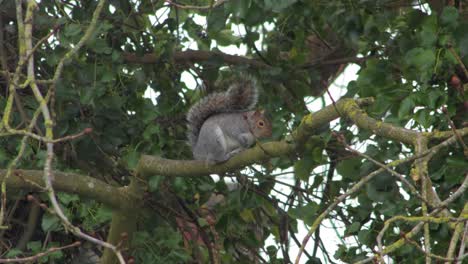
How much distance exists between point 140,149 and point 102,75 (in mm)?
290

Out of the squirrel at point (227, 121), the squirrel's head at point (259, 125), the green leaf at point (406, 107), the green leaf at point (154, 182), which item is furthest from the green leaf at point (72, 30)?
the squirrel's head at point (259, 125)

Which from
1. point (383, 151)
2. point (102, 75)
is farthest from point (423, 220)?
point (102, 75)

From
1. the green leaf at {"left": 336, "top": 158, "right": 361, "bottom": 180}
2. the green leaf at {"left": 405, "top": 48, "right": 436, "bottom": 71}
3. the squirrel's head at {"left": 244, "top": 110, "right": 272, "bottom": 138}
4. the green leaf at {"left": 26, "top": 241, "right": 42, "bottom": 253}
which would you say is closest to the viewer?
the green leaf at {"left": 405, "top": 48, "right": 436, "bottom": 71}

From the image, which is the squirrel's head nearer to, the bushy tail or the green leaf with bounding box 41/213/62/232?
the bushy tail

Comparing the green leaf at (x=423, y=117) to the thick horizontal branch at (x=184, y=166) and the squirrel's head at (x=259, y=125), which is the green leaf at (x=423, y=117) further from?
the squirrel's head at (x=259, y=125)

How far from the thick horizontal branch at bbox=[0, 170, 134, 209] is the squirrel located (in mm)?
445

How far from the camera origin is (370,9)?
9.14 ft

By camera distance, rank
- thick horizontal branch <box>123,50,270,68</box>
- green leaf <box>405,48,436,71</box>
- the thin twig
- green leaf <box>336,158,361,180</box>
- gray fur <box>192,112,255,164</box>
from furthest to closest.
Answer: thick horizontal branch <box>123,50,270,68</box>, gray fur <box>192,112,255,164</box>, green leaf <box>336,158,361,180</box>, green leaf <box>405,48,436,71</box>, the thin twig

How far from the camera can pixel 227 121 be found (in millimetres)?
3643

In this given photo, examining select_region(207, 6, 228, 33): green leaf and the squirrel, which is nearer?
select_region(207, 6, 228, 33): green leaf

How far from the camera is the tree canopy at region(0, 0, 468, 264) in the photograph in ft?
7.73

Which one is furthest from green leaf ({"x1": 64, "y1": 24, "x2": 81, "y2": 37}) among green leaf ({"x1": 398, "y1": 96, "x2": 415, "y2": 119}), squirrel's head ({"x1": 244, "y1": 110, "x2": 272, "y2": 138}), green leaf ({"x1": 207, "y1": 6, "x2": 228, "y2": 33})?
squirrel's head ({"x1": 244, "y1": 110, "x2": 272, "y2": 138})

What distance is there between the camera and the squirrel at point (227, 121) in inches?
135

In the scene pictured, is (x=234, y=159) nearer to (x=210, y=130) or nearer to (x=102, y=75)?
(x=102, y=75)
